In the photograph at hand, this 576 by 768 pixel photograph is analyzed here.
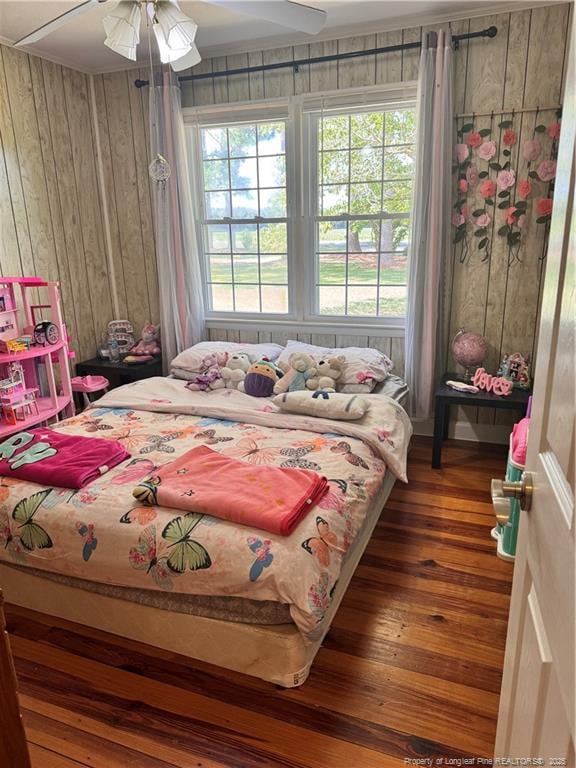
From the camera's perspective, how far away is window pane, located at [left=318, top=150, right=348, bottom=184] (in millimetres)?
3646

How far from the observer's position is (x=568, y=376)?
792 millimetres

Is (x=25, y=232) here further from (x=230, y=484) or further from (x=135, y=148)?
(x=230, y=484)

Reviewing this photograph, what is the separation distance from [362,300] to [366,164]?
92 cm

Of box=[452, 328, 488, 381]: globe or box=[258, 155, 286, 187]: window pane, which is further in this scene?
box=[258, 155, 286, 187]: window pane

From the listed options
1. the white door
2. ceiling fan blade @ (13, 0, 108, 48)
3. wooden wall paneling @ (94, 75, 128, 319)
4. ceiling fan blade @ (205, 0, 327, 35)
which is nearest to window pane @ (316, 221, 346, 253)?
ceiling fan blade @ (205, 0, 327, 35)

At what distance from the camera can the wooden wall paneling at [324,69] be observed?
3.48m

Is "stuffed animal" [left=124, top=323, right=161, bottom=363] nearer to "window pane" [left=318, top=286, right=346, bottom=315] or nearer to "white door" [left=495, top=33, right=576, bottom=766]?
"window pane" [left=318, top=286, right=346, bottom=315]

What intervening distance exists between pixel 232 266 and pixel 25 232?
1469 millimetres

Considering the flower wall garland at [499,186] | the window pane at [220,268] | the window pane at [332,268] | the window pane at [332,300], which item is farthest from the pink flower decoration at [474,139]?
the window pane at [220,268]

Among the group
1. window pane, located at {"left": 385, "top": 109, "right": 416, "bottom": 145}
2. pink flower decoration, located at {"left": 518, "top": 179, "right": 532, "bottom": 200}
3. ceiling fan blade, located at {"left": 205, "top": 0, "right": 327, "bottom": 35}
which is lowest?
pink flower decoration, located at {"left": 518, "top": 179, "right": 532, "bottom": 200}

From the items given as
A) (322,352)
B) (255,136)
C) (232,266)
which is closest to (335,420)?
(322,352)

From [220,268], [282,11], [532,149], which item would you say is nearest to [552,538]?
[282,11]

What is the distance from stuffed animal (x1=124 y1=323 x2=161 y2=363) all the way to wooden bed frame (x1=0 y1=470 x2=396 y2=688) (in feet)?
7.34

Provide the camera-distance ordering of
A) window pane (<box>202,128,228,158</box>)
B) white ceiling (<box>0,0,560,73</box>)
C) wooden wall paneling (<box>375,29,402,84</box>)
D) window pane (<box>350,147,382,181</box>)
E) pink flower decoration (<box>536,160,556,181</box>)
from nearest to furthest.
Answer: white ceiling (<box>0,0,560,73</box>) → pink flower decoration (<box>536,160,556,181</box>) → wooden wall paneling (<box>375,29,402,84</box>) → window pane (<box>350,147,382,181</box>) → window pane (<box>202,128,228,158</box>)
